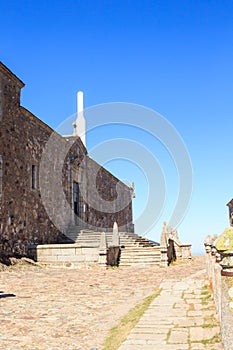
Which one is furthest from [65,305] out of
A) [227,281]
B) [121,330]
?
[227,281]

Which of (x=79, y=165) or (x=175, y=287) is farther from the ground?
(x=79, y=165)

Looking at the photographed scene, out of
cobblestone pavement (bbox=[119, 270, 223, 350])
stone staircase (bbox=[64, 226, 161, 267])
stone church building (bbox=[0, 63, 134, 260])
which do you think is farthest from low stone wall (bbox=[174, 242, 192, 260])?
cobblestone pavement (bbox=[119, 270, 223, 350])

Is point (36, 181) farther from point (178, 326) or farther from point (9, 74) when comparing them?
point (178, 326)

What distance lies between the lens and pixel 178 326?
16.9 ft

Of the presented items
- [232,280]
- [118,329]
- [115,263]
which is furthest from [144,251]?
[232,280]

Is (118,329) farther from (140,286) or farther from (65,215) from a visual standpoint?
(65,215)

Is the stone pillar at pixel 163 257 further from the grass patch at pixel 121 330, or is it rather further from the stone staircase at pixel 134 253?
the grass patch at pixel 121 330

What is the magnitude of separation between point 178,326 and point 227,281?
1601 millimetres

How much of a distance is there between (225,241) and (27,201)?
13.4 m

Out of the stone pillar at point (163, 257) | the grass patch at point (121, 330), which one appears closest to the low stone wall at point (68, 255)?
A: the stone pillar at point (163, 257)

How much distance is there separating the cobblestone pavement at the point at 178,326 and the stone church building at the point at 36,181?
347 inches

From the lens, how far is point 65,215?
20.6m

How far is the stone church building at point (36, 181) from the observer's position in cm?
1463

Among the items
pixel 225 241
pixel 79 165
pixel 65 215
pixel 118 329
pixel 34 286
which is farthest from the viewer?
pixel 79 165
